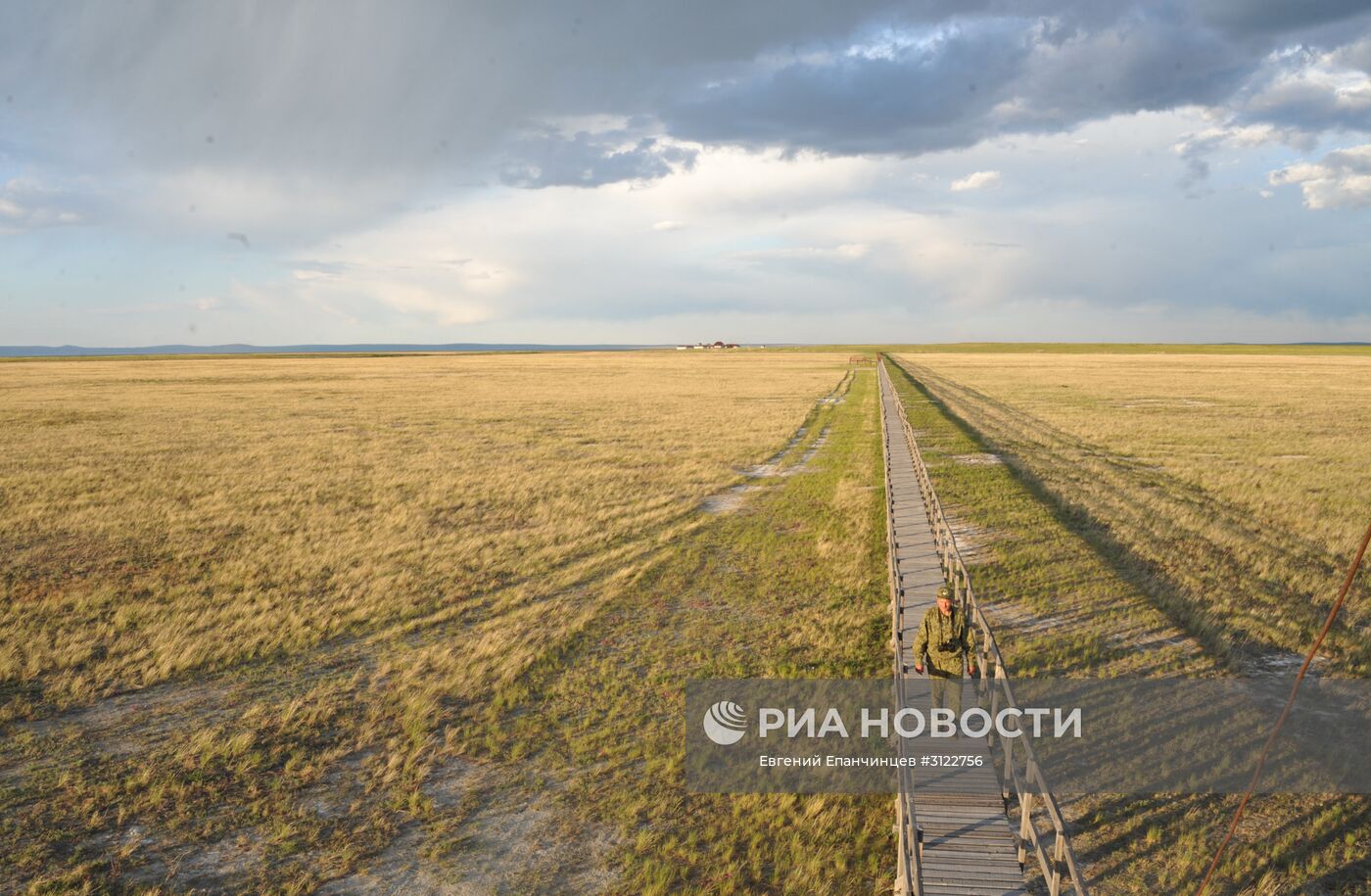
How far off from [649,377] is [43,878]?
9307 cm

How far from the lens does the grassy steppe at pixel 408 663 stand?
8266 mm

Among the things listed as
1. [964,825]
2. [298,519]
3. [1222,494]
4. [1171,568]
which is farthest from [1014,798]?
[1222,494]

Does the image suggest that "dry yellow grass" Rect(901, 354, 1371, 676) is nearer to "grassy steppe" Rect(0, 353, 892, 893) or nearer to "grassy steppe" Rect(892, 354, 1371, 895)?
"grassy steppe" Rect(892, 354, 1371, 895)

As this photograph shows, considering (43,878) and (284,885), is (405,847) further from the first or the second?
(43,878)

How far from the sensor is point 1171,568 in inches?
685

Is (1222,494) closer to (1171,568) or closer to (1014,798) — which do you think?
(1171,568)

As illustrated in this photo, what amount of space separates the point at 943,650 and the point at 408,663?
9098 mm

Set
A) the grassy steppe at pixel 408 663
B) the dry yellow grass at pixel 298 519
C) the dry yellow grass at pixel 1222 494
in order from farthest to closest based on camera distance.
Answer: the dry yellow grass at pixel 1222 494
the dry yellow grass at pixel 298 519
the grassy steppe at pixel 408 663

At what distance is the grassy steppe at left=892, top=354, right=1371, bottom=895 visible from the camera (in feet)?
26.8

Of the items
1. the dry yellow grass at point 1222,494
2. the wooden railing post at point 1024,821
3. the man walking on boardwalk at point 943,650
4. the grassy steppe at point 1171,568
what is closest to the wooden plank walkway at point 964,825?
the wooden railing post at point 1024,821

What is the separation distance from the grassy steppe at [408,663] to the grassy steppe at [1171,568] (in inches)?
112

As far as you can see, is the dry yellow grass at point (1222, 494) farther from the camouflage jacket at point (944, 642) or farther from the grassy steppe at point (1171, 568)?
the camouflage jacket at point (944, 642)

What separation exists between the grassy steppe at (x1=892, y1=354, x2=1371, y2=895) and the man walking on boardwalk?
1.80 metres

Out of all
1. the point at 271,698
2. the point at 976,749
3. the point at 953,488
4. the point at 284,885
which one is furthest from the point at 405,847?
the point at 953,488
